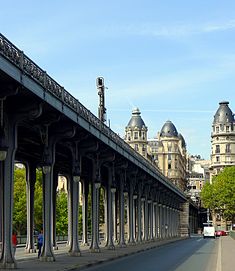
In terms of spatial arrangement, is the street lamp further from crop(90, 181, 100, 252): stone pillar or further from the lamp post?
the lamp post

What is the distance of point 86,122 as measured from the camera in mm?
44062

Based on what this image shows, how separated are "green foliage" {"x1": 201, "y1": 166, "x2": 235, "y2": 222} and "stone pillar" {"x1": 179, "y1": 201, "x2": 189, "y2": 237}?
49.4ft

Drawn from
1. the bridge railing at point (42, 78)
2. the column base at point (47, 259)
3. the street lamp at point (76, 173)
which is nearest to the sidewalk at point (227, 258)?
the column base at point (47, 259)

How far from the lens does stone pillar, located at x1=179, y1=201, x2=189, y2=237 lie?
159 m

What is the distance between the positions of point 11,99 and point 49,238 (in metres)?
9.19

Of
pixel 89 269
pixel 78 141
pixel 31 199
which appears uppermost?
pixel 78 141

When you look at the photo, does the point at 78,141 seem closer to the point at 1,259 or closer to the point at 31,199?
the point at 31,199

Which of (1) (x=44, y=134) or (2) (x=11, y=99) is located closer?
(2) (x=11, y=99)

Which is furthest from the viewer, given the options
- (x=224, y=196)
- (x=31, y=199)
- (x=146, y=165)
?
(x=224, y=196)

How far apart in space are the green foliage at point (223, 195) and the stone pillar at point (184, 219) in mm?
15072

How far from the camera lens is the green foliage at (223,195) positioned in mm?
180875

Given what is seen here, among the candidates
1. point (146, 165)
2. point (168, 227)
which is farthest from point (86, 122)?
point (168, 227)

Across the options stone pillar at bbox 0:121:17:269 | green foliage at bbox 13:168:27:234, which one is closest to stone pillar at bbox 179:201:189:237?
green foliage at bbox 13:168:27:234

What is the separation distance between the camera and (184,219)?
6516 inches
